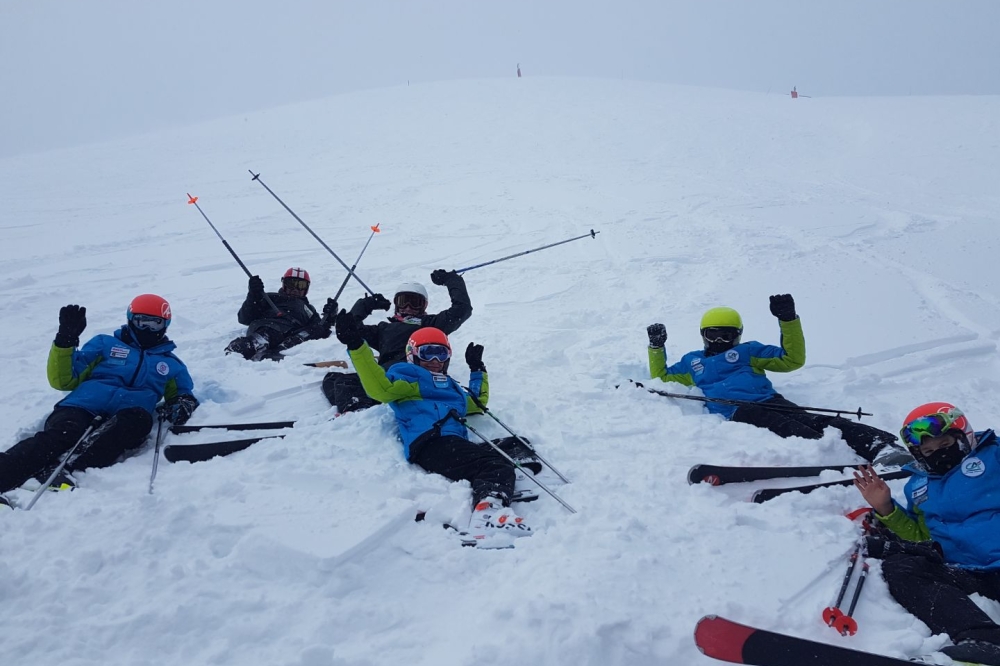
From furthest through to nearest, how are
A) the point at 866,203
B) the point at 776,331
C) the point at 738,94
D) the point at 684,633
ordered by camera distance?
the point at 738,94 → the point at 866,203 → the point at 776,331 → the point at 684,633

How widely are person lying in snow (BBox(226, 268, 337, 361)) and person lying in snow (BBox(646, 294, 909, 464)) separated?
428 centimetres

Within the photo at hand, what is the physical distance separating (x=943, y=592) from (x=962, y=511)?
0.64 metres

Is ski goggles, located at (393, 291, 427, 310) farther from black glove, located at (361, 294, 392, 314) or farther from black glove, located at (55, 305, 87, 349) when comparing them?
black glove, located at (55, 305, 87, 349)

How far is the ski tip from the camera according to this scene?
265 cm

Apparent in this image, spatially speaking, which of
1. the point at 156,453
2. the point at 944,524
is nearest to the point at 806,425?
the point at 944,524

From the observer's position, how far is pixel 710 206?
45.0 ft

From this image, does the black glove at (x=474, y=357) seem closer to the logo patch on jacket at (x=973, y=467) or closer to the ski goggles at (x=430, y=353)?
the ski goggles at (x=430, y=353)

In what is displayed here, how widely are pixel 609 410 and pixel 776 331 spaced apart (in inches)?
106

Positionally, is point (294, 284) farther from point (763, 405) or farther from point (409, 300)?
point (763, 405)

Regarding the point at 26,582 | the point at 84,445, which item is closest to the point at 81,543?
the point at 26,582

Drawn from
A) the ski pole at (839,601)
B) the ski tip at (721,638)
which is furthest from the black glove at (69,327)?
the ski pole at (839,601)

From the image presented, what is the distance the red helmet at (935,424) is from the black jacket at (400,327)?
4.34m

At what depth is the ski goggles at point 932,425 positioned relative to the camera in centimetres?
362

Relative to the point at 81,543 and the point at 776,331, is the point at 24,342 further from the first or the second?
the point at 776,331
